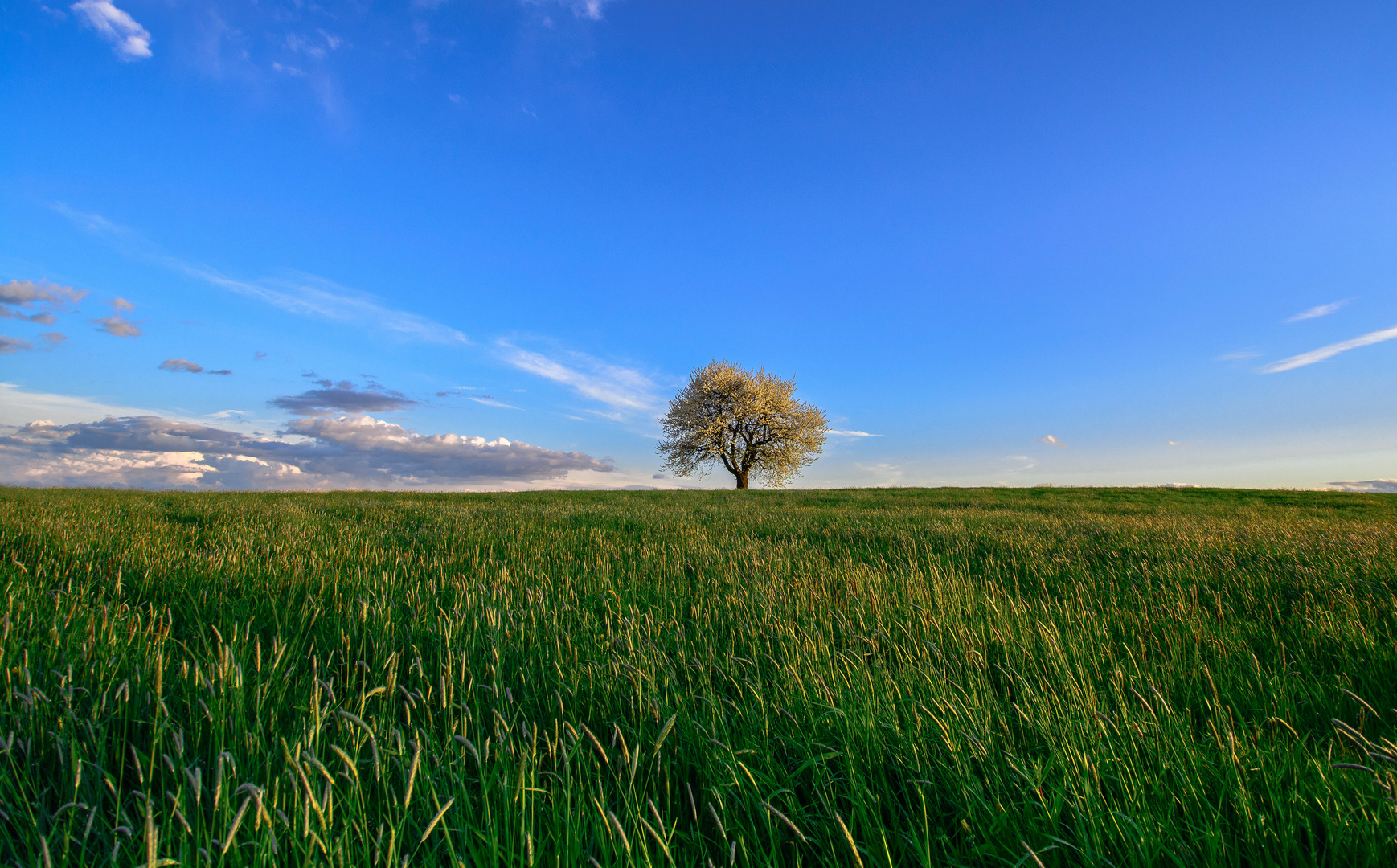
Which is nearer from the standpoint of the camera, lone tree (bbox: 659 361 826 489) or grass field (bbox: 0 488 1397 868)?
grass field (bbox: 0 488 1397 868)

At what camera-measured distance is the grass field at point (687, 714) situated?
1.62 meters

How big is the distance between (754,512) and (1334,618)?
9870 millimetres

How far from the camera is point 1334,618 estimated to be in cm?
402

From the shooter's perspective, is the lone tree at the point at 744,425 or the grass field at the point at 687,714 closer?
the grass field at the point at 687,714

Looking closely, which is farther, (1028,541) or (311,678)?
(1028,541)

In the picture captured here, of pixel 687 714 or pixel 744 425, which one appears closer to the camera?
pixel 687 714

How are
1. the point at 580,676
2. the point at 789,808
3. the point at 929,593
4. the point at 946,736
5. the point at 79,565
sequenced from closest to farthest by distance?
the point at 789,808 → the point at 946,736 → the point at 580,676 → the point at 929,593 → the point at 79,565

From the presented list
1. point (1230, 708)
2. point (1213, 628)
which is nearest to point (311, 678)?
point (1230, 708)

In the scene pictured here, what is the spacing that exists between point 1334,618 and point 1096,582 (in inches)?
63.7

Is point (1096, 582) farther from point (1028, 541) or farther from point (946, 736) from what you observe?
point (946, 736)

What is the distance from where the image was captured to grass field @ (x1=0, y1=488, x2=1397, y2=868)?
1.62m

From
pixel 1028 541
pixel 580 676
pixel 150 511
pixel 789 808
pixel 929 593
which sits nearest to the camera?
pixel 789 808

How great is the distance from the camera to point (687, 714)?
2.17 metres

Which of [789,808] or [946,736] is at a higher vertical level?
[946,736]
